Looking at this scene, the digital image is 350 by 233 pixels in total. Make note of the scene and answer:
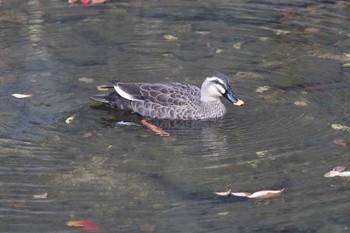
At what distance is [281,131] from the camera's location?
400 inches

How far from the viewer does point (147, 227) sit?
8.02 metres

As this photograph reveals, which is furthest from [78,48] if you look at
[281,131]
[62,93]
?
[281,131]

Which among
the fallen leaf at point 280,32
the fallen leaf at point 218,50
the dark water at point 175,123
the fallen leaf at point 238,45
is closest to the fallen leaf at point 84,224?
the dark water at point 175,123

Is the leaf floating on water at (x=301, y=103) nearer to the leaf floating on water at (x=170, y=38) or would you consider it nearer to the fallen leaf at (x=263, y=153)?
the fallen leaf at (x=263, y=153)

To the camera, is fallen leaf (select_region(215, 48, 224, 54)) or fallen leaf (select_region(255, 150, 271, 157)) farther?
fallen leaf (select_region(215, 48, 224, 54))

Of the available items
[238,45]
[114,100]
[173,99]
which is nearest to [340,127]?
[173,99]

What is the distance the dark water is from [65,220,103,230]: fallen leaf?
6 centimetres

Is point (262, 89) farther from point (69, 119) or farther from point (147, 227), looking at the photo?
point (147, 227)

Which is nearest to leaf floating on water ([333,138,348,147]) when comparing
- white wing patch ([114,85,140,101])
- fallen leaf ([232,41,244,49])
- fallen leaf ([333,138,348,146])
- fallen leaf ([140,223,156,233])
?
fallen leaf ([333,138,348,146])

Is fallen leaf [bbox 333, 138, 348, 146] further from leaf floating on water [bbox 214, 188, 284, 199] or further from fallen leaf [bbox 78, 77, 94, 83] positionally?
fallen leaf [bbox 78, 77, 94, 83]

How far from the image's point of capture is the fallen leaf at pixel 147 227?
26.2ft

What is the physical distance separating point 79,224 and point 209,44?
539cm

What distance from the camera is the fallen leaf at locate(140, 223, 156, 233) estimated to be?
26.2 feet

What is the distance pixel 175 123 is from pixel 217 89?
2.02 feet
